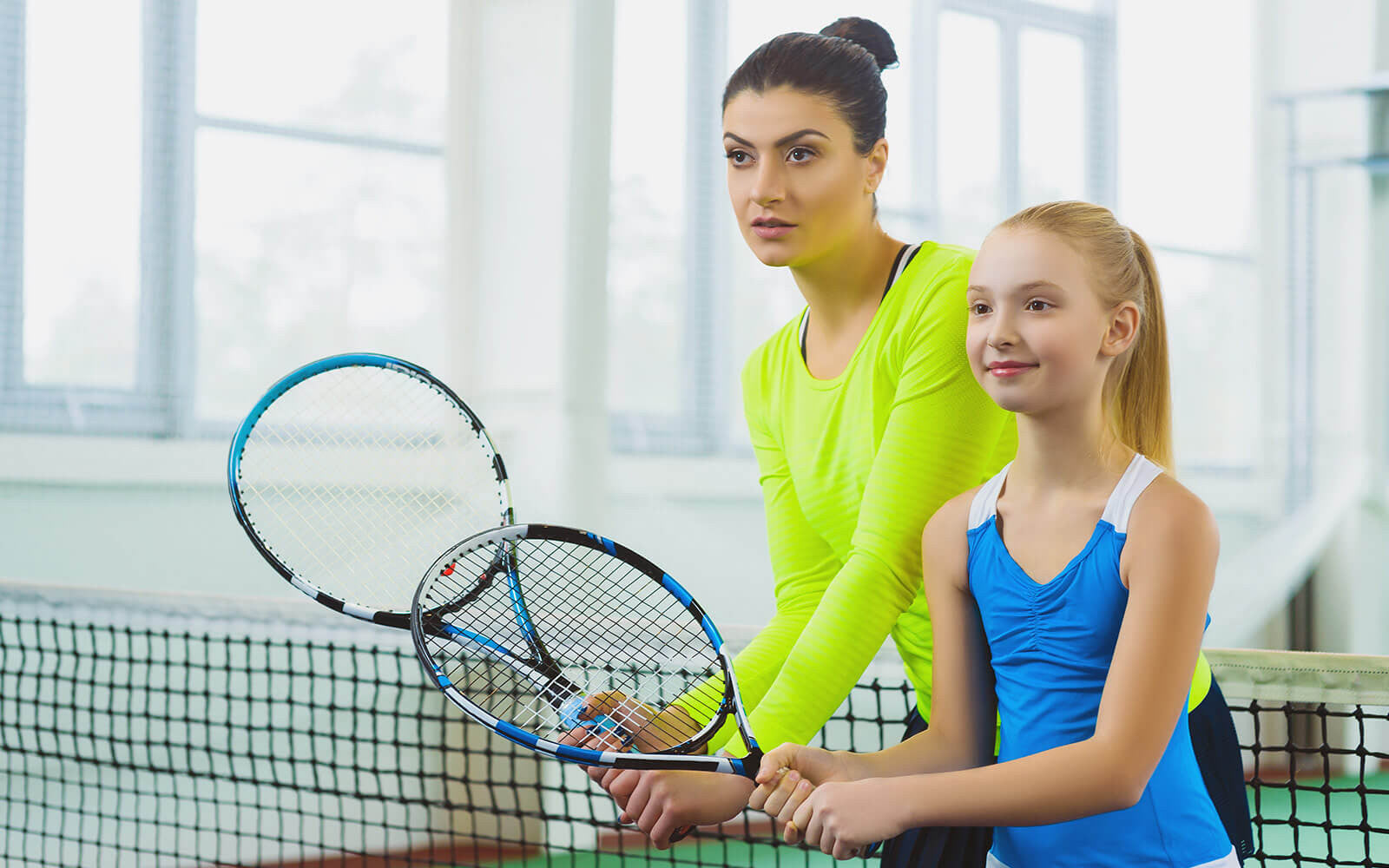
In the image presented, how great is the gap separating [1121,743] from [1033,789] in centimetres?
7

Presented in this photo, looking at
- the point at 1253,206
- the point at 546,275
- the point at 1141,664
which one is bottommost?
the point at 1141,664

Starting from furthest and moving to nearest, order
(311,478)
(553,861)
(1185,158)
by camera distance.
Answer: (1185,158) → (553,861) → (311,478)

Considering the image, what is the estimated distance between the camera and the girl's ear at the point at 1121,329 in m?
1.05

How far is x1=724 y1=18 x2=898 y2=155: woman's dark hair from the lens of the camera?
47.8 inches

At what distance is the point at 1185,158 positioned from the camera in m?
5.13

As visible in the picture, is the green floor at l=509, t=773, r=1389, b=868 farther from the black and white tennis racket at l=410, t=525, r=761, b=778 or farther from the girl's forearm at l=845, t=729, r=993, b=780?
the girl's forearm at l=845, t=729, r=993, b=780

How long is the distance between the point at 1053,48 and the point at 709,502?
221cm

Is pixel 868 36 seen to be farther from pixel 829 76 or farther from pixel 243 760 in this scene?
pixel 243 760

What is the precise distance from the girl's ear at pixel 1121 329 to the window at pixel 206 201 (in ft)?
9.32

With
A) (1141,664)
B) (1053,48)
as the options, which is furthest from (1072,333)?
(1053,48)

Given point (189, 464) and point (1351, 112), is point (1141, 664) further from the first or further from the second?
point (1351, 112)

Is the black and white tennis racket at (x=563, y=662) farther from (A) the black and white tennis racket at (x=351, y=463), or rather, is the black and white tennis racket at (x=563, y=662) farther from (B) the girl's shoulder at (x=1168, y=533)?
(A) the black and white tennis racket at (x=351, y=463)

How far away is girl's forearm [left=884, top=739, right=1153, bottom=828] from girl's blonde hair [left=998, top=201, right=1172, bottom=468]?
265 millimetres

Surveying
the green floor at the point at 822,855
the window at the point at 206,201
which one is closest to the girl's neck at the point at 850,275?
the green floor at the point at 822,855
